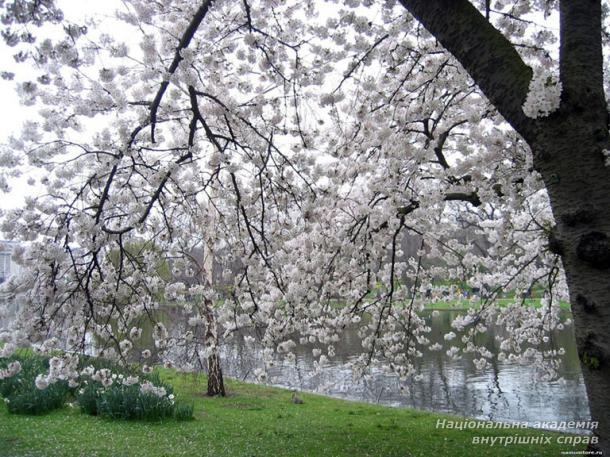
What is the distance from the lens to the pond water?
884 cm

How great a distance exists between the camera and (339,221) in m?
5.53

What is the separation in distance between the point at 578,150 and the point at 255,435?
19.2 feet

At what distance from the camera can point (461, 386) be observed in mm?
10844

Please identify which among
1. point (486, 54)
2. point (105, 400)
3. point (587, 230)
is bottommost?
point (105, 400)

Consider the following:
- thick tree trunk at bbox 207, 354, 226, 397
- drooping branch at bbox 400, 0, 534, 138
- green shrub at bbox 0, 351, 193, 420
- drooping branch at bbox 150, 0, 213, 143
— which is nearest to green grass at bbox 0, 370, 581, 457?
green shrub at bbox 0, 351, 193, 420

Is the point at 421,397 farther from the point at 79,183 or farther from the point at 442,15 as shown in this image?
the point at 442,15

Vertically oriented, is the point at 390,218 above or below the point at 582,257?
above

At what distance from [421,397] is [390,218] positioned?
6.91 metres

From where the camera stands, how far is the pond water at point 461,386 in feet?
29.0

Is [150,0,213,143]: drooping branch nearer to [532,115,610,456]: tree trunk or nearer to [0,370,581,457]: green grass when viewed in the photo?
[532,115,610,456]: tree trunk

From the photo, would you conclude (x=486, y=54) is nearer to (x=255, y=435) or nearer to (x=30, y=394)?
(x=255, y=435)

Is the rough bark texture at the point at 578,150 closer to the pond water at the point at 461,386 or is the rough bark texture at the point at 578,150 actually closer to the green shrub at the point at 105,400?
the green shrub at the point at 105,400

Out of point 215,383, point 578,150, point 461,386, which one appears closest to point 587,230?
point 578,150

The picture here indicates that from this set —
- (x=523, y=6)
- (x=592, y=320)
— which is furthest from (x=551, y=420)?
(x=592, y=320)
